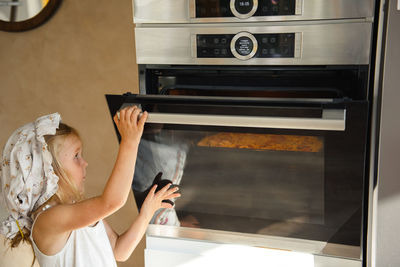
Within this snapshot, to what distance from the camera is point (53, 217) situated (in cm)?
108

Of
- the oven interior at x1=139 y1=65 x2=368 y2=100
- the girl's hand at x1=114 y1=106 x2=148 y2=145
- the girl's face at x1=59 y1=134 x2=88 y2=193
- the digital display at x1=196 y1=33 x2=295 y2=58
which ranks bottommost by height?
the girl's face at x1=59 y1=134 x2=88 y2=193

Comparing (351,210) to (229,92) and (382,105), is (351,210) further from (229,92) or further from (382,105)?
(229,92)

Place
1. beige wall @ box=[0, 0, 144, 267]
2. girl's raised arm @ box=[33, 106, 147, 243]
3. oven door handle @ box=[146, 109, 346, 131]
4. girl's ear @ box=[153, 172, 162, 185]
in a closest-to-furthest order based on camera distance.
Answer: oven door handle @ box=[146, 109, 346, 131], girl's raised arm @ box=[33, 106, 147, 243], girl's ear @ box=[153, 172, 162, 185], beige wall @ box=[0, 0, 144, 267]

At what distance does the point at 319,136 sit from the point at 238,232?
36 centimetres

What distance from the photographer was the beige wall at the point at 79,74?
131cm

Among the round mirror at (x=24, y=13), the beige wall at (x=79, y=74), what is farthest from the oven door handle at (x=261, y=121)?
the round mirror at (x=24, y=13)

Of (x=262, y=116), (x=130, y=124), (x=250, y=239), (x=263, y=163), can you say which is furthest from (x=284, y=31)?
(x=250, y=239)

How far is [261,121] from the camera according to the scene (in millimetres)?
994

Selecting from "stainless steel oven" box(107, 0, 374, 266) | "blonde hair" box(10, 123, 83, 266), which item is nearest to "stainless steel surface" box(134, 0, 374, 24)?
A: "stainless steel oven" box(107, 0, 374, 266)

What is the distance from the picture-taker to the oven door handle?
3.11ft

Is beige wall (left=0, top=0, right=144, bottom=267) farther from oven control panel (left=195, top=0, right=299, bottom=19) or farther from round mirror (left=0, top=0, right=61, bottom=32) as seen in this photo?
oven control panel (left=195, top=0, right=299, bottom=19)

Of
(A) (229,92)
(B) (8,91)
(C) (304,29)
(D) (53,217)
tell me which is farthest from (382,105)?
(B) (8,91)

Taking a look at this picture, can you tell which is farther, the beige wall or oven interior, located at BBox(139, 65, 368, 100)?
the beige wall

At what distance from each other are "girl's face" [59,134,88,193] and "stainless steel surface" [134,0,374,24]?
0.36 metres
